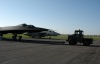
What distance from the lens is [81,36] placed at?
1128 inches

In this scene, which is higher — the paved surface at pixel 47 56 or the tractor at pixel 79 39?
the tractor at pixel 79 39

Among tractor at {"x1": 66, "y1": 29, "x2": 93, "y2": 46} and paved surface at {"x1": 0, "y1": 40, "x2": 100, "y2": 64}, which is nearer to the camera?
paved surface at {"x1": 0, "y1": 40, "x2": 100, "y2": 64}

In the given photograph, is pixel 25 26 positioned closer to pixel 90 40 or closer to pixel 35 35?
pixel 90 40

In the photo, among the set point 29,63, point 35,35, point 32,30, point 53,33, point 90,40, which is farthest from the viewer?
point 53,33

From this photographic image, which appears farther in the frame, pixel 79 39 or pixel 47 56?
pixel 79 39

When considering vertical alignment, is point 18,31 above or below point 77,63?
above

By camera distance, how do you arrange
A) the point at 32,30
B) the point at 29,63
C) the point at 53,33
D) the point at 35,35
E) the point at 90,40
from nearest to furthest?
1. the point at 29,63
2. the point at 90,40
3. the point at 32,30
4. the point at 35,35
5. the point at 53,33

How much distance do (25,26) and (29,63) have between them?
2871 cm

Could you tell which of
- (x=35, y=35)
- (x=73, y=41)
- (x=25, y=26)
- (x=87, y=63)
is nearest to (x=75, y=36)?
(x=73, y=41)

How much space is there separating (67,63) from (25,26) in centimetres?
2879

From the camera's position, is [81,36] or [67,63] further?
[81,36]

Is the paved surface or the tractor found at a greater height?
the tractor

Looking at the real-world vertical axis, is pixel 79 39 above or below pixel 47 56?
above

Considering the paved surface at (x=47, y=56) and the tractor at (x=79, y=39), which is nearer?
the paved surface at (x=47, y=56)
